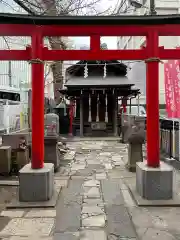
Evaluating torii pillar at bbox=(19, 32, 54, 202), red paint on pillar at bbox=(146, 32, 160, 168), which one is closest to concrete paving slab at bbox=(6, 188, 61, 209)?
torii pillar at bbox=(19, 32, 54, 202)

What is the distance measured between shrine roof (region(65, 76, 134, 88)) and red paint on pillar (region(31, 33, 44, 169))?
1069 centimetres

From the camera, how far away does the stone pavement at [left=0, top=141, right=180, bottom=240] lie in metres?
4.43

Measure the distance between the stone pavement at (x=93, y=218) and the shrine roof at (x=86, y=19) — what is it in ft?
12.5

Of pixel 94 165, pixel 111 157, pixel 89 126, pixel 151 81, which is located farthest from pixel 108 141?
pixel 151 81

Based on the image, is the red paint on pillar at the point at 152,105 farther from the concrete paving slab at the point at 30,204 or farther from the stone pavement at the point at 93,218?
the concrete paving slab at the point at 30,204

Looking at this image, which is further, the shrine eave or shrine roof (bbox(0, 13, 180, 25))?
the shrine eave

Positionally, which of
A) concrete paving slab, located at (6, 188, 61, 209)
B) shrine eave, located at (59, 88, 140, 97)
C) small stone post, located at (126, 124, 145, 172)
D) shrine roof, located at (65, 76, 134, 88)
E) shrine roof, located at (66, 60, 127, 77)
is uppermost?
shrine roof, located at (66, 60, 127, 77)

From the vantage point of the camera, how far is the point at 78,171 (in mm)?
9039

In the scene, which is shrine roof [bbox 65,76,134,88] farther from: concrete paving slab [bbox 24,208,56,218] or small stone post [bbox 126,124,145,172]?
concrete paving slab [bbox 24,208,56,218]

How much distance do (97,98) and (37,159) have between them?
12157mm

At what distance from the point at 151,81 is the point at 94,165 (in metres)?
4.67

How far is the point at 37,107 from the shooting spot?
6102 mm

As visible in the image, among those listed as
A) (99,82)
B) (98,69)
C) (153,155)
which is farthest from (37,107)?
(98,69)

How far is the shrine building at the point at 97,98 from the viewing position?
17.5m
